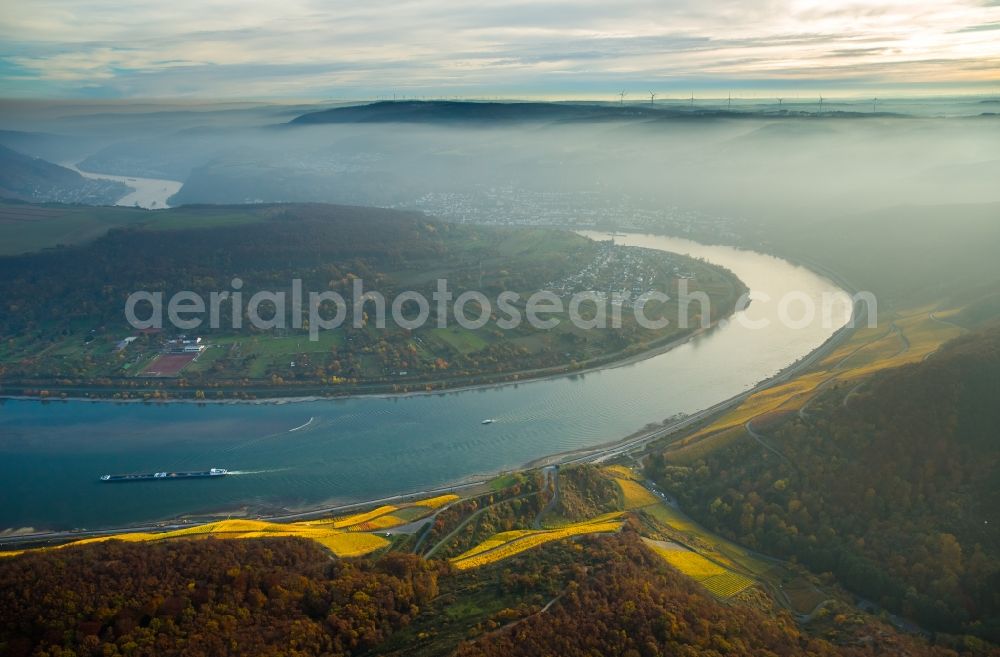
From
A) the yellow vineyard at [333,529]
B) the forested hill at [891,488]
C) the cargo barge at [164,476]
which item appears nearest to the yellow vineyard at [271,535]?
the yellow vineyard at [333,529]

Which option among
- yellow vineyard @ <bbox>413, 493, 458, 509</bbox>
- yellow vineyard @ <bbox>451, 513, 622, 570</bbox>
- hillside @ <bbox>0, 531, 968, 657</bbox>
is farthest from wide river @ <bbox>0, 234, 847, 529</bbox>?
hillside @ <bbox>0, 531, 968, 657</bbox>

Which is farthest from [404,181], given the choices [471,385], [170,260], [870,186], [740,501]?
[740,501]

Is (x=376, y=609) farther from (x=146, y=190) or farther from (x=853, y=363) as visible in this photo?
(x=146, y=190)

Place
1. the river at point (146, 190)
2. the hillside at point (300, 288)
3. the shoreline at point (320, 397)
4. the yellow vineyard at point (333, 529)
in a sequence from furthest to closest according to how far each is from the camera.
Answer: the river at point (146, 190), the hillside at point (300, 288), the shoreline at point (320, 397), the yellow vineyard at point (333, 529)

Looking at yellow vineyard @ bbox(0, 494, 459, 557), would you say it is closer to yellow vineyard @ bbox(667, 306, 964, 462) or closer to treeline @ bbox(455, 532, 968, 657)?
treeline @ bbox(455, 532, 968, 657)

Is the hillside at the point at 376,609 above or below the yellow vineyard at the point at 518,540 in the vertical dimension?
above

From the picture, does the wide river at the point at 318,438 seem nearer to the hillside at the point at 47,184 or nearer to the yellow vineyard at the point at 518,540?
the yellow vineyard at the point at 518,540
